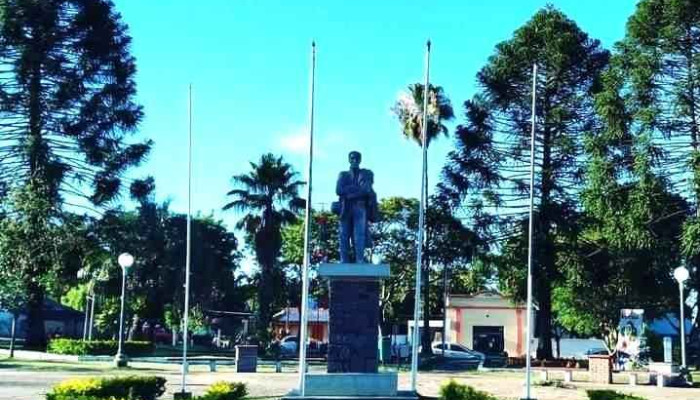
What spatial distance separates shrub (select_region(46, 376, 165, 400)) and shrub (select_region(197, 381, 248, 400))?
1150 millimetres

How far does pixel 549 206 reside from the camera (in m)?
40.1

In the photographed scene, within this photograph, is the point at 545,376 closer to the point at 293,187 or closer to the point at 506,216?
the point at 506,216

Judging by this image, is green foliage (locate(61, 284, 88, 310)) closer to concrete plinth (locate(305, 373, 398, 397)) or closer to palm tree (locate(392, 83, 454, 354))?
palm tree (locate(392, 83, 454, 354))

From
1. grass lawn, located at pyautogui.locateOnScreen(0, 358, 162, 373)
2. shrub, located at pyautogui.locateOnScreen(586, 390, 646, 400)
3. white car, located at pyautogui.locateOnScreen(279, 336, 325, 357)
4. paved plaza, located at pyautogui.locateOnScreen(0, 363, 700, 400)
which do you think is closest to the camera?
shrub, located at pyautogui.locateOnScreen(586, 390, 646, 400)

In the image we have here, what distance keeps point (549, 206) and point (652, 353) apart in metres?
12.2

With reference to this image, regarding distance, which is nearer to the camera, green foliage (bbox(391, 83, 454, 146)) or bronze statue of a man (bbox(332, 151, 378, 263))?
bronze statue of a man (bbox(332, 151, 378, 263))

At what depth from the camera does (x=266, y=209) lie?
42.2m

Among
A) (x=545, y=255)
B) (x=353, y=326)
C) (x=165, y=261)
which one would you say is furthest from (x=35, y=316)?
(x=353, y=326)

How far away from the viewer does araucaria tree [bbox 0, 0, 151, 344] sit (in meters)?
37.0

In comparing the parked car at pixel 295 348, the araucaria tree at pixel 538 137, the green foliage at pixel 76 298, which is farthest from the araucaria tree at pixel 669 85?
the green foliage at pixel 76 298

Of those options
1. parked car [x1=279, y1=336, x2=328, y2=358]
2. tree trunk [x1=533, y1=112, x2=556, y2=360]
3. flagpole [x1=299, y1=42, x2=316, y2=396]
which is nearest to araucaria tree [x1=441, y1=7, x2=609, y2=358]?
tree trunk [x1=533, y1=112, x2=556, y2=360]

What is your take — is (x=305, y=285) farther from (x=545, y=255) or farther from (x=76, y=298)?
(x=76, y=298)

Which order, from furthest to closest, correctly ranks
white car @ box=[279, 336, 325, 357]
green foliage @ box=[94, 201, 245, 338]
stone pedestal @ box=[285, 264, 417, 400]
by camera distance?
1. white car @ box=[279, 336, 325, 357]
2. green foliage @ box=[94, 201, 245, 338]
3. stone pedestal @ box=[285, 264, 417, 400]

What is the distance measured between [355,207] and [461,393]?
12.6 ft
